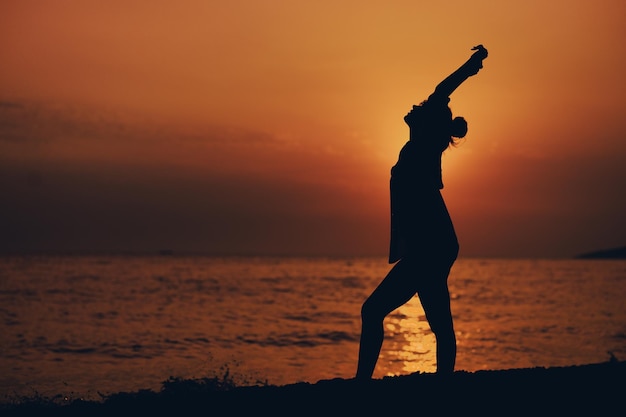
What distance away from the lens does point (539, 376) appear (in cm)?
688

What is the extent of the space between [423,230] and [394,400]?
1.40m

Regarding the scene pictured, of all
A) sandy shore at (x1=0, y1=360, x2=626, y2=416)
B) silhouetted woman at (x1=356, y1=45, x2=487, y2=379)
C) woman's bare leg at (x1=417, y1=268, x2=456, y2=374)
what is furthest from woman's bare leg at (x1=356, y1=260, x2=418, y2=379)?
sandy shore at (x1=0, y1=360, x2=626, y2=416)

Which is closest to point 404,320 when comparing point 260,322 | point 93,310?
point 260,322

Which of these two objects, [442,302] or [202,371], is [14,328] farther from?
[442,302]

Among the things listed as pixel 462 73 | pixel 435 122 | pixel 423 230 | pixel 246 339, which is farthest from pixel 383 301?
pixel 246 339

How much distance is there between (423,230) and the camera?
5.46 m

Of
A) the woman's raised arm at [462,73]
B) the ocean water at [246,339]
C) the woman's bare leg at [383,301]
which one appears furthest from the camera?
the ocean water at [246,339]

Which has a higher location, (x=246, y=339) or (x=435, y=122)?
(x=435, y=122)

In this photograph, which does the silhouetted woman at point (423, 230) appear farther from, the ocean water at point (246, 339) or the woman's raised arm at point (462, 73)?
the ocean water at point (246, 339)

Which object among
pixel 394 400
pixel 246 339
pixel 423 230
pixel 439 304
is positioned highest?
pixel 423 230

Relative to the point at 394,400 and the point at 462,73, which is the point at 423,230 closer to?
the point at 462,73

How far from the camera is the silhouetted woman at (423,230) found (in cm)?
542

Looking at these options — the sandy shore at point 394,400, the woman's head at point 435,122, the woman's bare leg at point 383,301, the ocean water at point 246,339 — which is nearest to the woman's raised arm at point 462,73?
the woman's head at point 435,122

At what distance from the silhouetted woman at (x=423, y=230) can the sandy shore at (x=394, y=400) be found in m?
0.33
